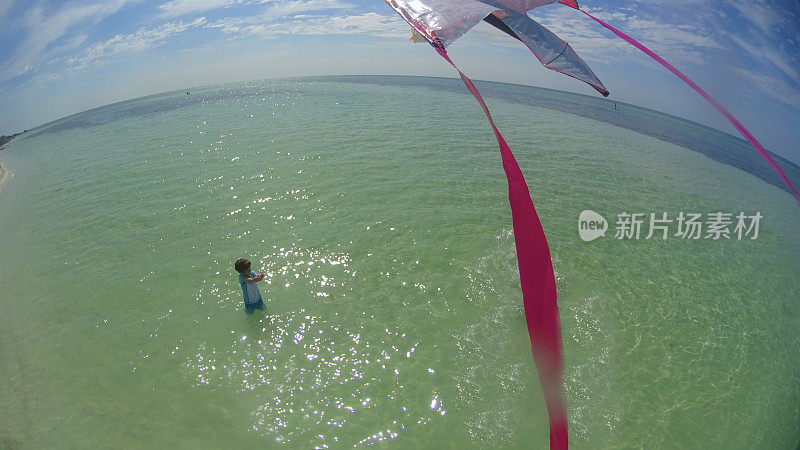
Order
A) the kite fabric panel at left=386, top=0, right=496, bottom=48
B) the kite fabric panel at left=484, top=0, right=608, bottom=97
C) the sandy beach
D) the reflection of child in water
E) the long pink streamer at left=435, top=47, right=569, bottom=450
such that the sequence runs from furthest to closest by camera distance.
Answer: the sandy beach, the reflection of child in water, the kite fabric panel at left=484, top=0, right=608, bottom=97, the kite fabric panel at left=386, top=0, right=496, bottom=48, the long pink streamer at left=435, top=47, right=569, bottom=450

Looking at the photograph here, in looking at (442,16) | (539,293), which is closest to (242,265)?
(442,16)

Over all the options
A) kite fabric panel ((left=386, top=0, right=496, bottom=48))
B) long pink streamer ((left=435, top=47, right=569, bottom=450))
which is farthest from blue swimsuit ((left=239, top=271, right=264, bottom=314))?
long pink streamer ((left=435, top=47, right=569, bottom=450))

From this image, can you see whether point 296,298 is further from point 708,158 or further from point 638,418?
point 708,158

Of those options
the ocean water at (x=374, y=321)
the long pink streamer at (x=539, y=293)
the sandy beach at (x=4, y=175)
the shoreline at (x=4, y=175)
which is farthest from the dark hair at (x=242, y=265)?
the sandy beach at (x=4, y=175)

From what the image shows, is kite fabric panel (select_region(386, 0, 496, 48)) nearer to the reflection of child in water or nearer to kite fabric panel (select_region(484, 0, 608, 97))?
kite fabric panel (select_region(484, 0, 608, 97))
